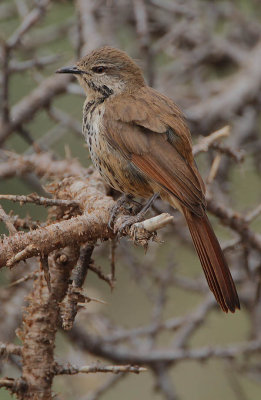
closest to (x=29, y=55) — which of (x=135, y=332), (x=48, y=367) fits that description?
(x=135, y=332)

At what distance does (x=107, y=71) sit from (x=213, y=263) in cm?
→ 148

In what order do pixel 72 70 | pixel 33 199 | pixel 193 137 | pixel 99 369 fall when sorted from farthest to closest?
pixel 193 137, pixel 72 70, pixel 33 199, pixel 99 369

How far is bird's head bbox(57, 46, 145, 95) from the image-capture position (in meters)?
3.59

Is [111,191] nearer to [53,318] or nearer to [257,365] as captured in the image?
[53,318]

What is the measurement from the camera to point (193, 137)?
16.1 feet

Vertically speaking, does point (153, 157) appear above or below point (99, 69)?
below

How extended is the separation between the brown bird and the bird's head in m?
0.11

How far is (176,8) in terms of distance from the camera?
4238 millimetres

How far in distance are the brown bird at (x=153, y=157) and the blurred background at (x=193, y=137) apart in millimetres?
185

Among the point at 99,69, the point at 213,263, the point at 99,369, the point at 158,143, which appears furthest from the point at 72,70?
the point at 99,369

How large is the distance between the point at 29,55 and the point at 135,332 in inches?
104

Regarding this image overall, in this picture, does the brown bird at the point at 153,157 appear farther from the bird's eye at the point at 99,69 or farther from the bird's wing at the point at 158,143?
the bird's eye at the point at 99,69

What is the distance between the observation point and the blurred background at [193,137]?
3.68 metres

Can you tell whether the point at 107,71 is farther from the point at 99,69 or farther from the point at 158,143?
the point at 158,143
